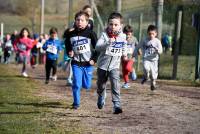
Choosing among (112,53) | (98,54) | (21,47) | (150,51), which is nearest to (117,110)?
(112,53)

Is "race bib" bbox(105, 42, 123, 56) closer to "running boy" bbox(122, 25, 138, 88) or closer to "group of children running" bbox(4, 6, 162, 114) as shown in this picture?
"group of children running" bbox(4, 6, 162, 114)

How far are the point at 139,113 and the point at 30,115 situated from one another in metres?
2.14

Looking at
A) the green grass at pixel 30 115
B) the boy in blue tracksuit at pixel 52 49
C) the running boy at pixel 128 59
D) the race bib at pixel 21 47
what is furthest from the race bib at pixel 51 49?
the green grass at pixel 30 115

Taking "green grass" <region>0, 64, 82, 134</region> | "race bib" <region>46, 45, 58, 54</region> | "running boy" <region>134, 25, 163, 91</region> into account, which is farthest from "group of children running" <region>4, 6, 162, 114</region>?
"race bib" <region>46, 45, 58, 54</region>

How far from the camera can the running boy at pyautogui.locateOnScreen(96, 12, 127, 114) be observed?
1062cm

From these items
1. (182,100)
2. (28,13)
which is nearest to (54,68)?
(182,100)

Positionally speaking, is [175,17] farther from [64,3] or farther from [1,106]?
[64,3]

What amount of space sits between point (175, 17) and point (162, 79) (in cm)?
241

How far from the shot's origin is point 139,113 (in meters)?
11.0

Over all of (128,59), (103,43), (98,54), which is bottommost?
(128,59)

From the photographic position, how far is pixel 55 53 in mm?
18188

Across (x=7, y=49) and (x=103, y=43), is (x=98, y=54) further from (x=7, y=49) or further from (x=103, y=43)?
(x=7, y=49)

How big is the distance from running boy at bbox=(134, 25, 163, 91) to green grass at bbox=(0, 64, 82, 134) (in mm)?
3206

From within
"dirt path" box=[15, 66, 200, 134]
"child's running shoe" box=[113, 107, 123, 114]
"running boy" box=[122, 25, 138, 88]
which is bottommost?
"dirt path" box=[15, 66, 200, 134]
